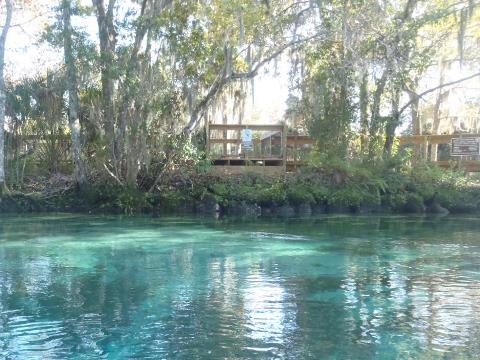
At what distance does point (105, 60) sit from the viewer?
683 inches

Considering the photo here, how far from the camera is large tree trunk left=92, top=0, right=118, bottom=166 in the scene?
57.5 feet

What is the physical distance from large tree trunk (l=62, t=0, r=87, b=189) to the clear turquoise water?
17.2 ft

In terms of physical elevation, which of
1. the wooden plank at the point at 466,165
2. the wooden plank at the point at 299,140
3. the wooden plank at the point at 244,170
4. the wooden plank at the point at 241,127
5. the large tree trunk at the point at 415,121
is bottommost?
the wooden plank at the point at 244,170

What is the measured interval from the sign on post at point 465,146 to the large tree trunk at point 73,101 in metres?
13.6

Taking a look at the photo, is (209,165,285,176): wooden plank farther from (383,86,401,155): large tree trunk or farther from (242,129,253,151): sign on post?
(383,86,401,155): large tree trunk

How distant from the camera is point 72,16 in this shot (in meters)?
17.7

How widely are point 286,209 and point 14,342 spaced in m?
14.5

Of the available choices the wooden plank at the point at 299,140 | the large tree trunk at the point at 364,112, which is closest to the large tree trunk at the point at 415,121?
the large tree trunk at the point at 364,112

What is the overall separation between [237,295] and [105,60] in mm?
12012

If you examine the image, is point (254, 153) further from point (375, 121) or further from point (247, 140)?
point (375, 121)

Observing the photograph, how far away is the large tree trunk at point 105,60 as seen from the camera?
17531 mm

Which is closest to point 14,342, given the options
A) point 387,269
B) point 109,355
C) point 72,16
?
point 109,355

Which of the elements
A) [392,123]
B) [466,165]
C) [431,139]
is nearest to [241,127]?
[392,123]

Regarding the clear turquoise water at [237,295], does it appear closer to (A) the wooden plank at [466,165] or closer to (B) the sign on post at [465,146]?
(B) the sign on post at [465,146]
